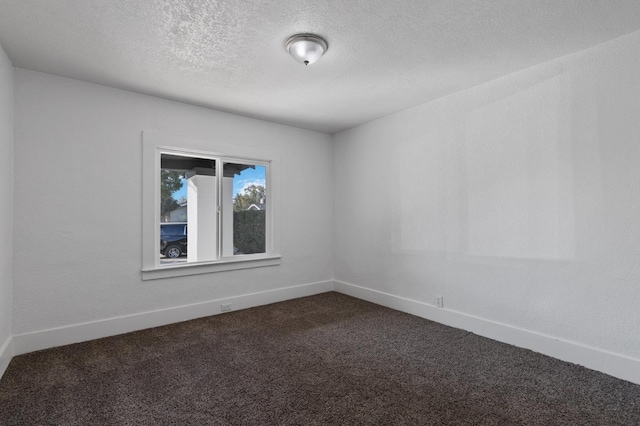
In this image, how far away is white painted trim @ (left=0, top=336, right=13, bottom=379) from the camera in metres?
2.39

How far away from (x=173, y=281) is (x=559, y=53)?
169 inches

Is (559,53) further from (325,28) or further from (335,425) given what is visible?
(335,425)

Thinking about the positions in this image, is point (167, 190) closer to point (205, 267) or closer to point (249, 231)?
point (205, 267)

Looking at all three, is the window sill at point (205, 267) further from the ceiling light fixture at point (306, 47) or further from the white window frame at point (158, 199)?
the ceiling light fixture at point (306, 47)

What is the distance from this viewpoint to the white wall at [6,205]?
2.47 m

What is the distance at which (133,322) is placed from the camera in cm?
329

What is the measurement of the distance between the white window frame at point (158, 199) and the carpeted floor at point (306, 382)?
0.71m

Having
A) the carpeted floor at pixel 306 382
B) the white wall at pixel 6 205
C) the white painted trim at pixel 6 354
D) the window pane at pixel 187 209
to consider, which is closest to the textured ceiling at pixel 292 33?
the white wall at pixel 6 205

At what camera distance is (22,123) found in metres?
2.80

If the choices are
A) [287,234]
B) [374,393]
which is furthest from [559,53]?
[287,234]

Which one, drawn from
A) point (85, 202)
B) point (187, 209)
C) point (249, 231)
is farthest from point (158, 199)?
point (249, 231)

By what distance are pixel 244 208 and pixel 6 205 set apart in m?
2.33

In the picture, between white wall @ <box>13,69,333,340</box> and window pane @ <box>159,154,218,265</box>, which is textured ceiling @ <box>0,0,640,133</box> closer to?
white wall @ <box>13,69,333,340</box>

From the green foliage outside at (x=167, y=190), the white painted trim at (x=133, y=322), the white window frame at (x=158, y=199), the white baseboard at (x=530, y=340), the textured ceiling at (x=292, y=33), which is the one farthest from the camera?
the green foliage outside at (x=167, y=190)
